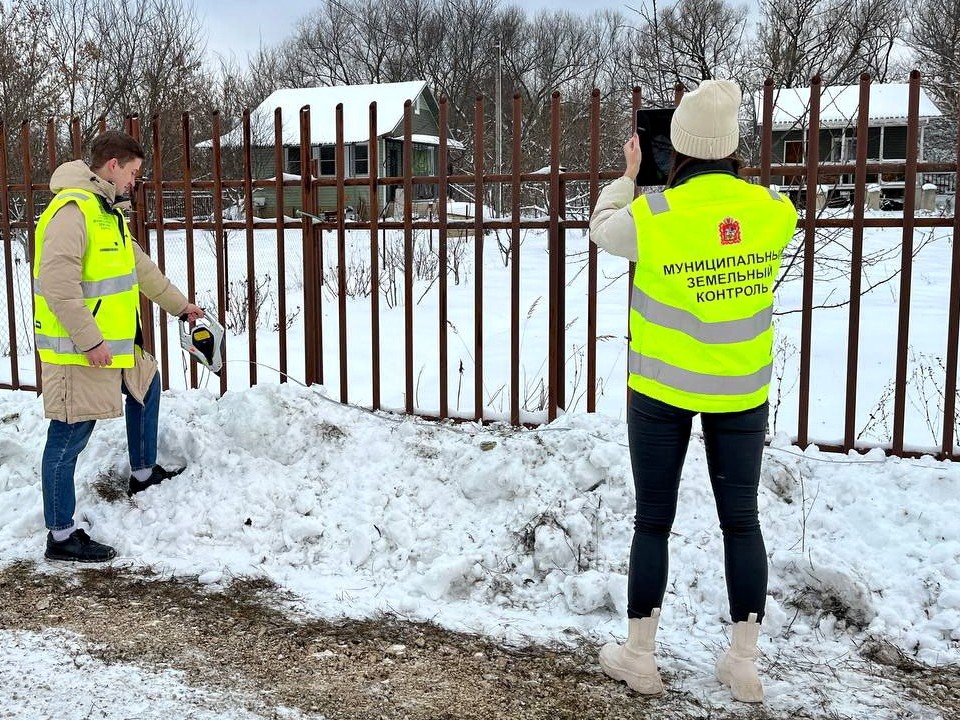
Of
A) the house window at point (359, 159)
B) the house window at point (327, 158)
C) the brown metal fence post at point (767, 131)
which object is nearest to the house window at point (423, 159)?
the house window at point (359, 159)

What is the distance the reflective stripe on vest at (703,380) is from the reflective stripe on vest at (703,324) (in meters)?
0.11

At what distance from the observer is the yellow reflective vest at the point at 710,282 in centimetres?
277

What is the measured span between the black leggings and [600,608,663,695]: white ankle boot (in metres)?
0.05

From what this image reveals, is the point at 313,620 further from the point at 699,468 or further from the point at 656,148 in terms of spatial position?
the point at 656,148

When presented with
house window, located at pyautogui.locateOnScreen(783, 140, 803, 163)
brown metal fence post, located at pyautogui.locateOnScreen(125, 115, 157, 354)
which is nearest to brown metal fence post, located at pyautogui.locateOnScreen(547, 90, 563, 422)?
house window, located at pyautogui.locateOnScreen(783, 140, 803, 163)

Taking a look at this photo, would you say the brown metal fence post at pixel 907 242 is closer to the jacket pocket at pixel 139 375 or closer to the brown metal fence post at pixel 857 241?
the brown metal fence post at pixel 857 241

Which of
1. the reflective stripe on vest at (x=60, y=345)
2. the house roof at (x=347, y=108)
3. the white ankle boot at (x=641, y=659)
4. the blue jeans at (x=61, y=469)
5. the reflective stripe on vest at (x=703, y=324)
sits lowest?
the white ankle boot at (x=641, y=659)

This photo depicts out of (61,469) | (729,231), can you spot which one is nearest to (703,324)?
(729,231)

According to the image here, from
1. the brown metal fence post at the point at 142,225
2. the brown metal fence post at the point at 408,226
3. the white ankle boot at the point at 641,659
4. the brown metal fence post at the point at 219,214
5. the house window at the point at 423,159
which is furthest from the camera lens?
the house window at the point at 423,159

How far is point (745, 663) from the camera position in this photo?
2994 millimetres

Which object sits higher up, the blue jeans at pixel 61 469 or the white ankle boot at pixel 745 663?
the blue jeans at pixel 61 469

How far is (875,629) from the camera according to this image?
11.4 ft

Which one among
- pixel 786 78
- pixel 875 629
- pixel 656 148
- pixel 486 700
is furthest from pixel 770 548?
pixel 786 78

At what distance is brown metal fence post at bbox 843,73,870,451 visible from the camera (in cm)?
427
